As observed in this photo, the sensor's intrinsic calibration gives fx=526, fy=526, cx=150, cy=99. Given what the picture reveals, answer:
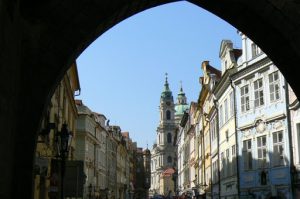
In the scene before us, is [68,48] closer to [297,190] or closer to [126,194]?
[297,190]

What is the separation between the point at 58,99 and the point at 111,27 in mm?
15980

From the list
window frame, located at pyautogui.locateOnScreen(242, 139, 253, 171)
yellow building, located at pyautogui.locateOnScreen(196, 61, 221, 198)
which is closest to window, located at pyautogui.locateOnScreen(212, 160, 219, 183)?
yellow building, located at pyautogui.locateOnScreen(196, 61, 221, 198)

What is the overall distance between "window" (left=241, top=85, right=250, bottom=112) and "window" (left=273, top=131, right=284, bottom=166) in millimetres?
3761

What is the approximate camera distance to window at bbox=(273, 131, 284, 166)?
88.0 ft

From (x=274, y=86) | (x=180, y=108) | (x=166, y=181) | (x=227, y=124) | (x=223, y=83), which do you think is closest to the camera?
(x=274, y=86)

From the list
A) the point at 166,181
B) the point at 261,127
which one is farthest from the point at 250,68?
the point at 166,181

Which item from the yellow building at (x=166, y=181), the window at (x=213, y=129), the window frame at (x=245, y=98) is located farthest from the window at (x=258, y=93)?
the yellow building at (x=166, y=181)

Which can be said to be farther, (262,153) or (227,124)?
(227,124)

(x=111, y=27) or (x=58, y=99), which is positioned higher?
(x=58, y=99)

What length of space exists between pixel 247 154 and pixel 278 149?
149 inches

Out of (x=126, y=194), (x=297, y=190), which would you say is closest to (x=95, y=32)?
(x=297, y=190)

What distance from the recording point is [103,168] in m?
65.4

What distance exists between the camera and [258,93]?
2936cm

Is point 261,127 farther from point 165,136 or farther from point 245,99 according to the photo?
point 165,136
